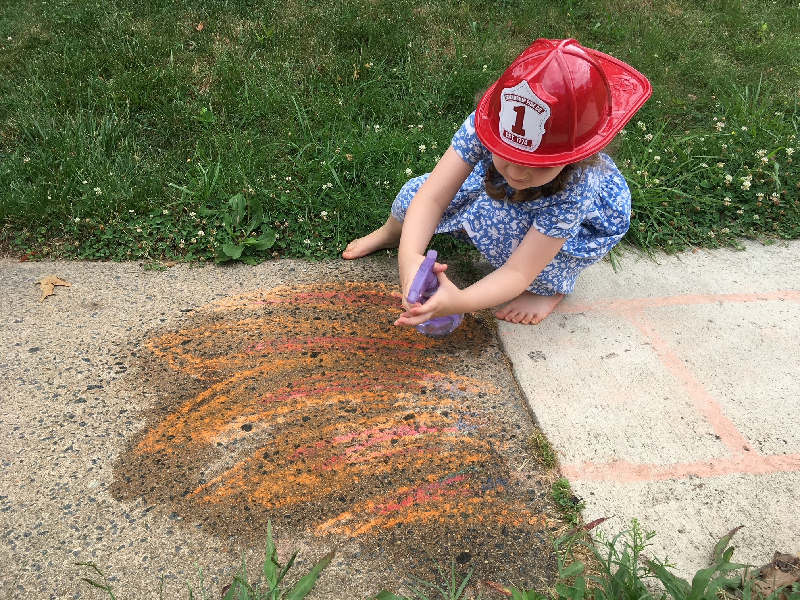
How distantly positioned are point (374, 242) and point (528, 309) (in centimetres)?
72

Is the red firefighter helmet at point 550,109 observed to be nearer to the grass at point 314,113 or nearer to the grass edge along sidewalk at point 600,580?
the grass edge along sidewalk at point 600,580

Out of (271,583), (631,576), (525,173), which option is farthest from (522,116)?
(271,583)

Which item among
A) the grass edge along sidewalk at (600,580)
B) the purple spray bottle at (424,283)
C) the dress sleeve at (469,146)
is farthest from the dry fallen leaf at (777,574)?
the dress sleeve at (469,146)

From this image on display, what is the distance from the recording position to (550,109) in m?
1.77

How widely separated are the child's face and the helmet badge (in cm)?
9

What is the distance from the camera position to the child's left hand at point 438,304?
200 centimetres

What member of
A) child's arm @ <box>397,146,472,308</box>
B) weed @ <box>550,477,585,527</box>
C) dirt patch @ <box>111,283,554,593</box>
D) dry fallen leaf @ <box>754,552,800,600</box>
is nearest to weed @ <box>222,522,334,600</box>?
dirt patch @ <box>111,283,554,593</box>

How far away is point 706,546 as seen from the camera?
1802 millimetres

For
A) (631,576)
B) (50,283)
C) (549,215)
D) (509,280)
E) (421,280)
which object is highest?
(549,215)

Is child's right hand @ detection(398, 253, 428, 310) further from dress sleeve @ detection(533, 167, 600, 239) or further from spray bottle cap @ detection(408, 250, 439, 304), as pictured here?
dress sleeve @ detection(533, 167, 600, 239)

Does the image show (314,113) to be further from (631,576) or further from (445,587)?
(631,576)

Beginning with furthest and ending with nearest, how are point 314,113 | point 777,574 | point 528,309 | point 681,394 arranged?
point 314,113 < point 528,309 < point 681,394 < point 777,574

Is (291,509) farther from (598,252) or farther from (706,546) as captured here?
(598,252)

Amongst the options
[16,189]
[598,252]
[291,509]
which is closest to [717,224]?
[598,252]
